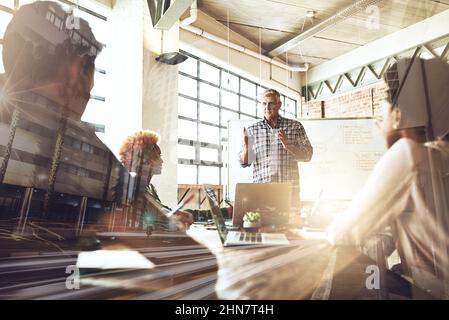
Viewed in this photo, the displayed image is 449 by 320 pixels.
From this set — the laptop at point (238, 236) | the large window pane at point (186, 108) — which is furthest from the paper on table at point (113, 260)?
the large window pane at point (186, 108)

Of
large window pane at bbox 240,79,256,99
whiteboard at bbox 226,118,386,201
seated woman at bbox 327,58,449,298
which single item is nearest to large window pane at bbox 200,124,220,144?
whiteboard at bbox 226,118,386,201

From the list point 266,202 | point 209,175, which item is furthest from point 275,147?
point 209,175

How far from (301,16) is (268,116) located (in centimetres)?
40

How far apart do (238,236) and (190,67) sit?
670 mm

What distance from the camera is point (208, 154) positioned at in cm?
94

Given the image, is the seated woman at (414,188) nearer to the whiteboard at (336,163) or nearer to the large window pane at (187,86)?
the whiteboard at (336,163)

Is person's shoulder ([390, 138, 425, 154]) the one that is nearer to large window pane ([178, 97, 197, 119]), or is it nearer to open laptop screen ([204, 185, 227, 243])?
open laptop screen ([204, 185, 227, 243])

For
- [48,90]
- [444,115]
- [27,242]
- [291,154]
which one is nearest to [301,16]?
[291,154]

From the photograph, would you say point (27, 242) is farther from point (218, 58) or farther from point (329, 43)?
point (329, 43)

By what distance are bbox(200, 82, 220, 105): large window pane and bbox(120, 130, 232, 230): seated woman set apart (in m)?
0.37

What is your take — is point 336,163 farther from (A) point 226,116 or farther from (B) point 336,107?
(A) point 226,116

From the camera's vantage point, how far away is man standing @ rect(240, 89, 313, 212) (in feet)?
3.52

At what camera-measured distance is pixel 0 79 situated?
0.68 meters

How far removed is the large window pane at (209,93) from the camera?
1.05 metres
